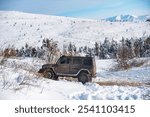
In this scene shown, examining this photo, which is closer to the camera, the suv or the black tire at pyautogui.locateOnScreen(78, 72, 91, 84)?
the black tire at pyautogui.locateOnScreen(78, 72, 91, 84)

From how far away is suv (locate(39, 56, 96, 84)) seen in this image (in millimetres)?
17594

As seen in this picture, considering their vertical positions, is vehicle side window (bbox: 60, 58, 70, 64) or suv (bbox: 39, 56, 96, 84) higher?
vehicle side window (bbox: 60, 58, 70, 64)

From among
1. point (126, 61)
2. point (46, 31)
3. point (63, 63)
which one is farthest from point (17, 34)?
point (63, 63)

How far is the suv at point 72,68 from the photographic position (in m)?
17.6

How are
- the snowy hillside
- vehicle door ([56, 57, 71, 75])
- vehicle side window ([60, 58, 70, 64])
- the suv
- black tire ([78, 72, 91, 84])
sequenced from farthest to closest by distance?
1. the snowy hillside
2. vehicle side window ([60, 58, 70, 64])
3. vehicle door ([56, 57, 71, 75])
4. the suv
5. black tire ([78, 72, 91, 84])

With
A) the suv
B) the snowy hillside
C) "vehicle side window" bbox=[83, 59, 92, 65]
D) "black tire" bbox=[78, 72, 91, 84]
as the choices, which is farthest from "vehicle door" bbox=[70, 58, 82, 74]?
the snowy hillside

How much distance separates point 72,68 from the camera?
1800cm

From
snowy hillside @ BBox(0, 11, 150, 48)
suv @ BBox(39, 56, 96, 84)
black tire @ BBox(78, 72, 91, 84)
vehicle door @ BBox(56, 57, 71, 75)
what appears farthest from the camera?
snowy hillside @ BBox(0, 11, 150, 48)

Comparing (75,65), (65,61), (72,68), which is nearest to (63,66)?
(65,61)

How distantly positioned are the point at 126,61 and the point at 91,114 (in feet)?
90.2

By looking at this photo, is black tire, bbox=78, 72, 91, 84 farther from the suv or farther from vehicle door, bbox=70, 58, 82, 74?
vehicle door, bbox=70, 58, 82, 74

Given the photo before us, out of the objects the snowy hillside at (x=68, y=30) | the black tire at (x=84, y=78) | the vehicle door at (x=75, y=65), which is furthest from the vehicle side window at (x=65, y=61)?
the snowy hillside at (x=68, y=30)

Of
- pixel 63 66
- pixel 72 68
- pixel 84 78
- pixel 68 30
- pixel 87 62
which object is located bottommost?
pixel 84 78

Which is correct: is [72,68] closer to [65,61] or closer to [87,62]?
[65,61]
